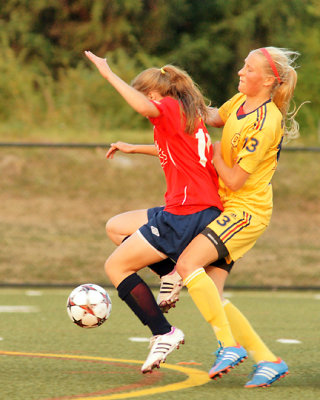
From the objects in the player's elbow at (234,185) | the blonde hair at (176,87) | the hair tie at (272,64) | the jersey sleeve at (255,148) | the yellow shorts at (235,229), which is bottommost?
the yellow shorts at (235,229)

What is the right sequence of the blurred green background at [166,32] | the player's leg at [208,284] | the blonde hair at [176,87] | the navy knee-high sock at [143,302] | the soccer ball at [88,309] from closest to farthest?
the player's leg at [208,284] < the blonde hair at [176,87] < the navy knee-high sock at [143,302] < the soccer ball at [88,309] < the blurred green background at [166,32]

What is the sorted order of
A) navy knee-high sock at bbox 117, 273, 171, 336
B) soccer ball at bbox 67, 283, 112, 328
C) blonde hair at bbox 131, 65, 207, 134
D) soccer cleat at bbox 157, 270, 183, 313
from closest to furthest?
1. blonde hair at bbox 131, 65, 207, 134
2. navy knee-high sock at bbox 117, 273, 171, 336
3. soccer cleat at bbox 157, 270, 183, 313
4. soccer ball at bbox 67, 283, 112, 328

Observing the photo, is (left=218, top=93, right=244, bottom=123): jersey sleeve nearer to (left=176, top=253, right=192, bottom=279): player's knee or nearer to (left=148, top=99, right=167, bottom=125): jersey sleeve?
(left=148, top=99, right=167, bottom=125): jersey sleeve

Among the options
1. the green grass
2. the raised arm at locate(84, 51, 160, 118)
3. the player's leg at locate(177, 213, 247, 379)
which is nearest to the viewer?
the raised arm at locate(84, 51, 160, 118)

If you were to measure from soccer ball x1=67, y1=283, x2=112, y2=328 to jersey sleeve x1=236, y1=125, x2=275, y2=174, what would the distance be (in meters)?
1.26

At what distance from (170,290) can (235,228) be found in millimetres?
571

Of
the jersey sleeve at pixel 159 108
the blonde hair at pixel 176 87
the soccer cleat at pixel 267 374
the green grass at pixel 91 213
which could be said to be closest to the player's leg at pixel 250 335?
the soccer cleat at pixel 267 374

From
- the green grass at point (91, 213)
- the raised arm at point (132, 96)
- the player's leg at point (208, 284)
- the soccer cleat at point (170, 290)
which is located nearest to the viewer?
the raised arm at point (132, 96)

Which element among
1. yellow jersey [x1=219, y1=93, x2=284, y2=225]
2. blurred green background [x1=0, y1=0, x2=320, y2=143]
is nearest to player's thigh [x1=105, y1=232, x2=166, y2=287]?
yellow jersey [x1=219, y1=93, x2=284, y2=225]

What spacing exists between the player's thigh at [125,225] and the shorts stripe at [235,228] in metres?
0.57

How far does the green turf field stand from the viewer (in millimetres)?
4367

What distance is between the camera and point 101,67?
14.4 ft

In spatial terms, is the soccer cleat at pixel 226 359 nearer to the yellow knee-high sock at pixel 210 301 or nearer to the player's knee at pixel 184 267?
the yellow knee-high sock at pixel 210 301

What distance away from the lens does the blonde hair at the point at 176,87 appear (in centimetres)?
453
